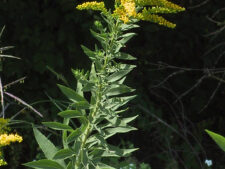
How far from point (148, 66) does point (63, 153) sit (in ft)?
8.10

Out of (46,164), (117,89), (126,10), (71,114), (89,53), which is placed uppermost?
(126,10)

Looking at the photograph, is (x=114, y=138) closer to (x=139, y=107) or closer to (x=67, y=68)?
(x=139, y=107)

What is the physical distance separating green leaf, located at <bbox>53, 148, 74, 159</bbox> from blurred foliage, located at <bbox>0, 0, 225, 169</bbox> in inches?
57.3

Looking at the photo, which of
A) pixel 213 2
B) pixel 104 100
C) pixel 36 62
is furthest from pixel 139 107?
pixel 104 100

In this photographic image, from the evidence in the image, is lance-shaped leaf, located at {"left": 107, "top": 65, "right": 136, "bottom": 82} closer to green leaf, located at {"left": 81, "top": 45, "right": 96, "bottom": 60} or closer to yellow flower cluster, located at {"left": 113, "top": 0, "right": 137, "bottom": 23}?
green leaf, located at {"left": 81, "top": 45, "right": 96, "bottom": 60}

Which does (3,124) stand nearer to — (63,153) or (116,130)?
(63,153)

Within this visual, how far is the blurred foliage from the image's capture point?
13.1 ft

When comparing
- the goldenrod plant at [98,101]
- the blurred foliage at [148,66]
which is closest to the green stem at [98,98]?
the goldenrod plant at [98,101]

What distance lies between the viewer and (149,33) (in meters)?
4.41

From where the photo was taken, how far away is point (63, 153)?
228 centimetres

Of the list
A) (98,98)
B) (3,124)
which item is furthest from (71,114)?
(3,124)

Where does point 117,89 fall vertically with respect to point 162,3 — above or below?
below

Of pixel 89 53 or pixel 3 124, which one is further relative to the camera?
pixel 3 124

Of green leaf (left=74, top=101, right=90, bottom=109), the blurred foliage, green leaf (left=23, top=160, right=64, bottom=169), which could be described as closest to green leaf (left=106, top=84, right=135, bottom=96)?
green leaf (left=74, top=101, right=90, bottom=109)
